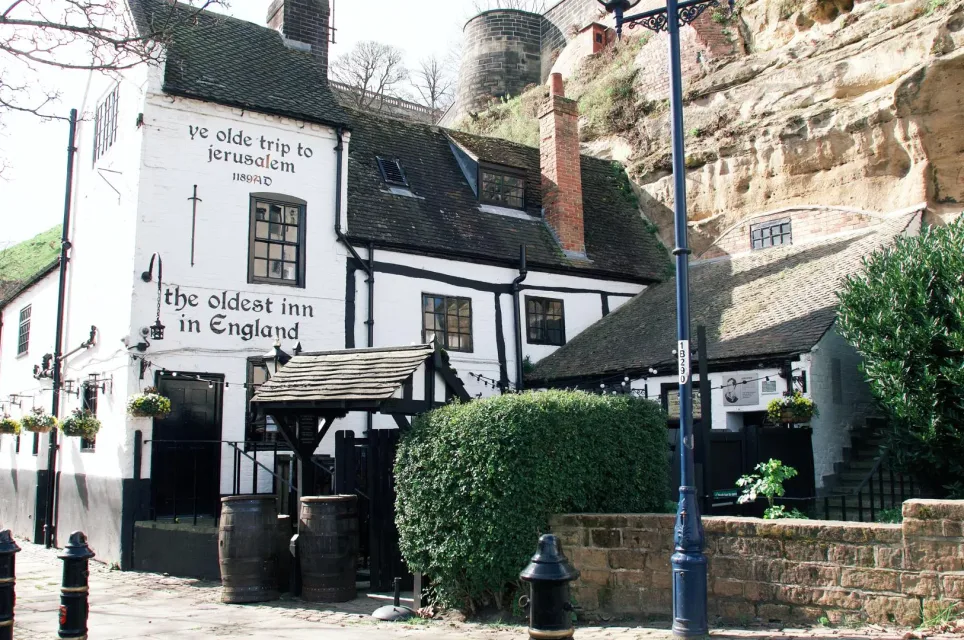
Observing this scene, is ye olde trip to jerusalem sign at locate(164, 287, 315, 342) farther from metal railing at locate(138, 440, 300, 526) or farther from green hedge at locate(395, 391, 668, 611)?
green hedge at locate(395, 391, 668, 611)

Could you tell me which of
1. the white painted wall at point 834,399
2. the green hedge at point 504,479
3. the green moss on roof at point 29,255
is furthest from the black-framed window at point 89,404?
the green moss on roof at point 29,255

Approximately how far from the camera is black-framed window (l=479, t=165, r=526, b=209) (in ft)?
64.1

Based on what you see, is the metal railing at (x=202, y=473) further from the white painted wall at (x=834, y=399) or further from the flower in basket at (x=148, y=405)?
the white painted wall at (x=834, y=399)

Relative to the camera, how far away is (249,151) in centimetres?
1495

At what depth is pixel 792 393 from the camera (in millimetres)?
13398

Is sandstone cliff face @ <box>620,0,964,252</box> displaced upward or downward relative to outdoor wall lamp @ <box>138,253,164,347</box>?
upward

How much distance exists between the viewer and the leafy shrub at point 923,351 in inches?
404

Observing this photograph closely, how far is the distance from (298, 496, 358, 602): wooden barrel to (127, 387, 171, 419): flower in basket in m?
3.92

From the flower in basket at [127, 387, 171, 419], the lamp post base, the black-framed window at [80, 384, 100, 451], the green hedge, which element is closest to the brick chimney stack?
the black-framed window at [80, 384, 100, 451]

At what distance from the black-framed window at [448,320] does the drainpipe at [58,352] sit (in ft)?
22.3

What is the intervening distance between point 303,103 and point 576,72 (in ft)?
60.0

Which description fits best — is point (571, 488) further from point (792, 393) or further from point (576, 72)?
point (576, 72)

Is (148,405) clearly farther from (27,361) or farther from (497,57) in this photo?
(497,57)

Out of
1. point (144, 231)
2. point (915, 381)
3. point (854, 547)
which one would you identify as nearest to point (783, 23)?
point (915, 381)
